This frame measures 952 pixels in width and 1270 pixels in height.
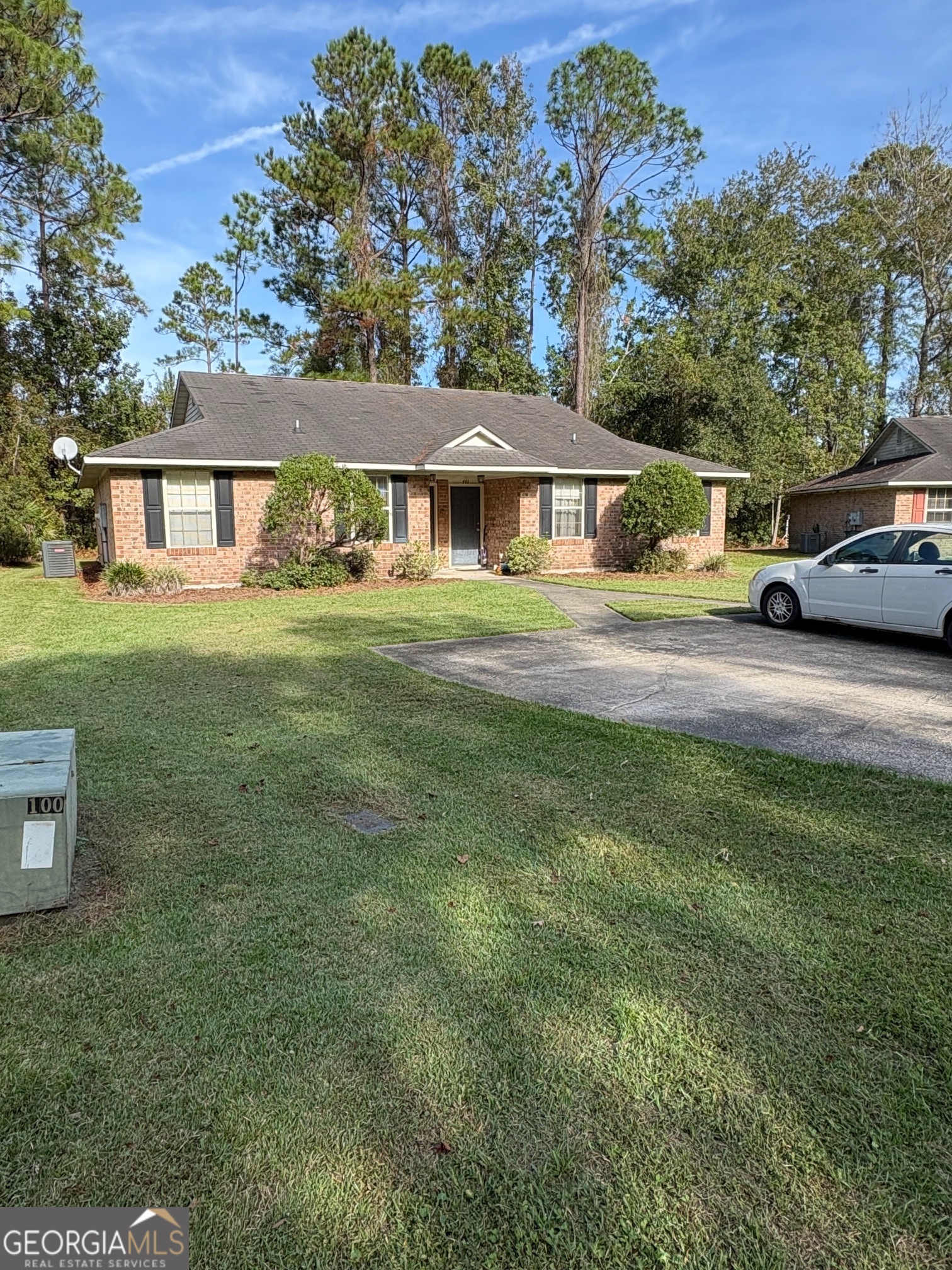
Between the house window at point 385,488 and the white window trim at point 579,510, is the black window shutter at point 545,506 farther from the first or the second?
the house window at point 385,488

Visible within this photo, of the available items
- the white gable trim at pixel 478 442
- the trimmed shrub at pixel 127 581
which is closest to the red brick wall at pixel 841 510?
the white gable trim at pixel 478 442

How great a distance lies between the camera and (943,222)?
110 feet

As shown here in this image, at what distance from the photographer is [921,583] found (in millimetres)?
8312

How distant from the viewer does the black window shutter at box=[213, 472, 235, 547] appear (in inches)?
620

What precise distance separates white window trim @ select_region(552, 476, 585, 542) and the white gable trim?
5.22 ft

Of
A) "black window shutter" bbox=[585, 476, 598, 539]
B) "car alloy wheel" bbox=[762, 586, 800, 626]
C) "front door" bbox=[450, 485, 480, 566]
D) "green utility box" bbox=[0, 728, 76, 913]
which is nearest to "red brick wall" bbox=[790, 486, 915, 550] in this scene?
"black window shutter" bbox=[585, 476, 598, 539]

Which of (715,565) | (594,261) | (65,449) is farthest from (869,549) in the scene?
(594,261)

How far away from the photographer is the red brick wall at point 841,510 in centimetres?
2392

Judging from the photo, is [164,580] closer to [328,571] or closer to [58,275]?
[328,571]

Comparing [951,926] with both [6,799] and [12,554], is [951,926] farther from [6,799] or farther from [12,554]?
[12,554]

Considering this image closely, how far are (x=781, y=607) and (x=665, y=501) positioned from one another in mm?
8031

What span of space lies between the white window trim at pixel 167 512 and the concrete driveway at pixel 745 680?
8.60 m

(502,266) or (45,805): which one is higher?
(502,266)

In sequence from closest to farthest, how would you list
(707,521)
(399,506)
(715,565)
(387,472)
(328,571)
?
1. (328,571)
2. (387,472)
3. (399,506)
4. (715,565)
5. (707,521)
